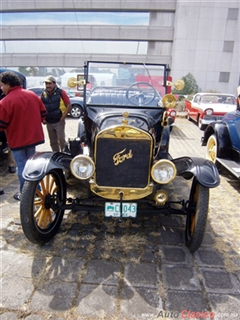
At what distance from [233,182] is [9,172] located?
4.28 m

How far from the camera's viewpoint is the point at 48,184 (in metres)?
2.97

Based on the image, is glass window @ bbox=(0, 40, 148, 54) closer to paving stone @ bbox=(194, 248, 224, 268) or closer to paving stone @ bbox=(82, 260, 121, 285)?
paving stone @ bbox=(194, 248, 224, 268)

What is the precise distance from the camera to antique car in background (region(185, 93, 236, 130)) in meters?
9.52

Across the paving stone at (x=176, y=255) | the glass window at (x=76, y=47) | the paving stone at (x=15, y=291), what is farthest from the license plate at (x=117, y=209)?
the glass window at (x=76, y=47)

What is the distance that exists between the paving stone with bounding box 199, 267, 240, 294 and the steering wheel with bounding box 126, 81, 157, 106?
2340 mm

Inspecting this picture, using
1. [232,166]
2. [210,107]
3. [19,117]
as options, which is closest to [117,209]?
[19,117]

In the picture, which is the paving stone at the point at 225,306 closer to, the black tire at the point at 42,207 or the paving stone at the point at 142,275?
the paving stone at the point at 142,275

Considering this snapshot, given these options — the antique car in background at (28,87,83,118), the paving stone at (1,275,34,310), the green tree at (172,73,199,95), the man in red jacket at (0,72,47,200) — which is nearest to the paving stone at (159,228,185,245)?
the paving stone at (1,275,34,310)

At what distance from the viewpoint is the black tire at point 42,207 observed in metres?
2.61

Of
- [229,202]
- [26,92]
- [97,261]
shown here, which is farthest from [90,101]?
[229,202]

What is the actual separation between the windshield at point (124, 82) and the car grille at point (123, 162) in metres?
1.38

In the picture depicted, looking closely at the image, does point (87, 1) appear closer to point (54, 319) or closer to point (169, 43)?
point (169, 43)

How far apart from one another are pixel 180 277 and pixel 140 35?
25.9 meters

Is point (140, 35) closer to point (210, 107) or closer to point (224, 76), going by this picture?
point (224, 76)
